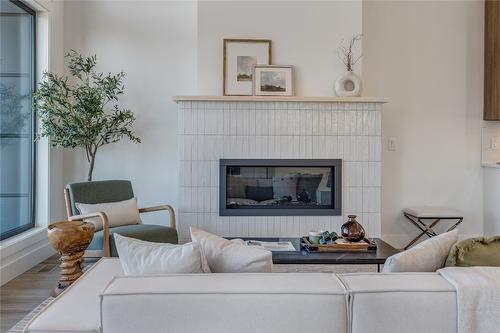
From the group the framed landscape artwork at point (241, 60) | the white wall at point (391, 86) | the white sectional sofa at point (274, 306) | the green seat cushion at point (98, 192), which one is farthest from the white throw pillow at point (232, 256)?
the white wall at point (391, 86)

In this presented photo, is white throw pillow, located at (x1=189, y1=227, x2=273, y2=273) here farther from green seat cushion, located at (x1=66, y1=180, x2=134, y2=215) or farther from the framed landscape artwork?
the framed landscape artwork

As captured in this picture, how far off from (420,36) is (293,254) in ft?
10.4

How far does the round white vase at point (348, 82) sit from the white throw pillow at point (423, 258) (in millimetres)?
2735

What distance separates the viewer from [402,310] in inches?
50.2

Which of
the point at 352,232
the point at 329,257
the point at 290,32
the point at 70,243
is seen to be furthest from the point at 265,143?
the point at 70,243

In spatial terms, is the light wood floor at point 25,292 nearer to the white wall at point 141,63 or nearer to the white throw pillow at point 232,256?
the white wall at point 141,63

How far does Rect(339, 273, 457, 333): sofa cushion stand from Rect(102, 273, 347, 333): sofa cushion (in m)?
0.05

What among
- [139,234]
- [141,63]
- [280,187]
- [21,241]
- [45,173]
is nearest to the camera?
[139,234]

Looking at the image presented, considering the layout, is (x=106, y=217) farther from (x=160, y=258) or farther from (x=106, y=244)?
Answer: (x=160, y=258)

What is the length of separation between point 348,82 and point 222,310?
3405mm

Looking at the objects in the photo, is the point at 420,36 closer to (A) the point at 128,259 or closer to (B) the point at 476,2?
→ (B) the point at 476,2

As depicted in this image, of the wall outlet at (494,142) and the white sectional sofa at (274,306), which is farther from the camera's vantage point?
the wall outlet at (494,142)

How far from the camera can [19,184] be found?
3.82 meters

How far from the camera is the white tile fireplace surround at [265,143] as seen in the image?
13.6 feet
